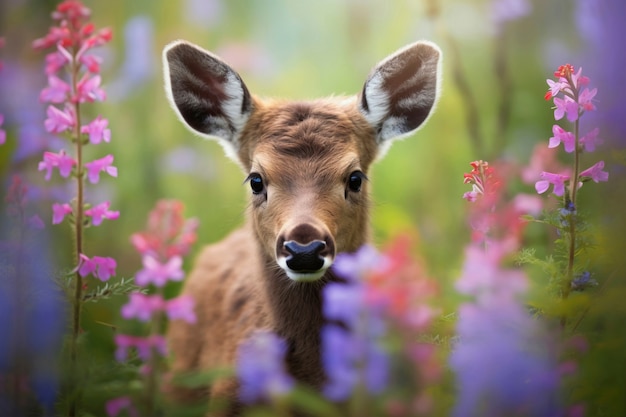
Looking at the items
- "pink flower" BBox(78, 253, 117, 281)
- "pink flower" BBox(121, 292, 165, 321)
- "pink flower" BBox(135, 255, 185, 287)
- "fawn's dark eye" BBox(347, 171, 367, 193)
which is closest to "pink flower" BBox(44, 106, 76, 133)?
"pink flower" BBox(78, 253, 117, 281)

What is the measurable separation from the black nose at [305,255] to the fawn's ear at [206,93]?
1.45 m

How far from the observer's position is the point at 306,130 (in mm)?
4309

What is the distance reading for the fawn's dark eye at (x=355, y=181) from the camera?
424 cm

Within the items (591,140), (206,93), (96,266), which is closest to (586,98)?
(591,140)

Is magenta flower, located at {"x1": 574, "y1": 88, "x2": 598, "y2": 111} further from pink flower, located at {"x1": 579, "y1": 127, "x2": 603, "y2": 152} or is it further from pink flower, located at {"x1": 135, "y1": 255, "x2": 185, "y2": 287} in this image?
pink flower, located at {"x1": 135, "y1": 255, "x2": 185, "y2": 287}

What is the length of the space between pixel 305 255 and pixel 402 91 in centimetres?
158

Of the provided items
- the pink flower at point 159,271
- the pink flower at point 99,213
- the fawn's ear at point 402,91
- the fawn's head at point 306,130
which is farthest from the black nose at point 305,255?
the fawn's ear at point 402,91

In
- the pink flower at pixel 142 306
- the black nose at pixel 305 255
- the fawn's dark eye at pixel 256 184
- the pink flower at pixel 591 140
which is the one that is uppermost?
the pink flower at pixel 591 140

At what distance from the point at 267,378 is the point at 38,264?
4.37 ft

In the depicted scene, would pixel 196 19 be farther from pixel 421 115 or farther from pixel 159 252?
pixel 159 252

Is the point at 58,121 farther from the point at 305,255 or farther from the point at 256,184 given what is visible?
the point at 256,184

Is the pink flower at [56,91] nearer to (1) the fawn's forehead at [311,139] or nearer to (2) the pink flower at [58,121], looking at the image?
(2) the pink flower at [58,121]

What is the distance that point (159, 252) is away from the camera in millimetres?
2490

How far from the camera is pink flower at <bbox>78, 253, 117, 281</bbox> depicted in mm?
2977
